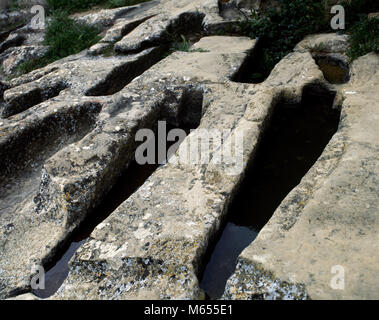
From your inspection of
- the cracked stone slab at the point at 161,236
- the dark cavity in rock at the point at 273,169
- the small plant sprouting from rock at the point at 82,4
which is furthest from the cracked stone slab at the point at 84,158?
the small plant sprouting from rock at the point at 82,4

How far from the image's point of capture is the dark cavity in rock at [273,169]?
3025 millimetres

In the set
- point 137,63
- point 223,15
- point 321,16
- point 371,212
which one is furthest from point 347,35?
point 371,212

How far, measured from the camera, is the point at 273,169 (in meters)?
3.91

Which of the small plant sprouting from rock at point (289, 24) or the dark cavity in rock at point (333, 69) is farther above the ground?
the small plant sprouting from rock at point (289, 24)

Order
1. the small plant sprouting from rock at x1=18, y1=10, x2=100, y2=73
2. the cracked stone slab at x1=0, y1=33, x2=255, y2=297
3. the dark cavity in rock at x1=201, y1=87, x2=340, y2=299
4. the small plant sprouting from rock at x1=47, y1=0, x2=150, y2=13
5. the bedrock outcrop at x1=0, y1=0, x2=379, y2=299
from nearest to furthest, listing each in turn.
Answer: the bedrock outcrop at x1=0, y1=0, x2=379, y2=299, the dark cavity in rock at x1=201, y1=87, x2=340, y2=299, the cracked stone slab at x1=0, y1=33, x2=255, y2=297, the small plant sprouting from rock at x1=18, y1=10, x2=100, y2=73, the small plant sprouting from rock at x1=47, y1=0, x2=150, y2=13

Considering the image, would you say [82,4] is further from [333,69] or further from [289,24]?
[333,69]

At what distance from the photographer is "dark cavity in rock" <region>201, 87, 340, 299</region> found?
3.03 metres

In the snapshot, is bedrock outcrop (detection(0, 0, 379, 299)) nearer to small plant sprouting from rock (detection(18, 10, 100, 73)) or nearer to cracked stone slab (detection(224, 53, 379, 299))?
Answer: cracked stone slab (detection(224, 53, 379, 299))

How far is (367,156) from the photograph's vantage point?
3.14 metres

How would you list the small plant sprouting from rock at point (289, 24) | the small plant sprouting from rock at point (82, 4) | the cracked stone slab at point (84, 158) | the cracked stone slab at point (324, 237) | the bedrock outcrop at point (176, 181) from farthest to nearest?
the small plant sprouting from rock at point (82, 4) < the small plant sprouting from rock at point (289, 24) < the cracked stone slab at point (84, 158) < the bedrock outcrop at point (176, 181) < the cracked stone slab at point (324, 237)

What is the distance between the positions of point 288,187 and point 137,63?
152 inches

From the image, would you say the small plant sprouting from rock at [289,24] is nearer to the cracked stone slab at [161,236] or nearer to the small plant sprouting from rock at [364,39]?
the small plant sprouting from rock at [364,39]

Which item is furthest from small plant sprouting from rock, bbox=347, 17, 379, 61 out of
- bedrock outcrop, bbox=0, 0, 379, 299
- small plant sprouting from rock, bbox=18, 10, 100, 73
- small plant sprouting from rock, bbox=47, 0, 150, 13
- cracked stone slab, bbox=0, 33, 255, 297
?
small plant sprouting from rock, bbox=47, 0, 150, 13
